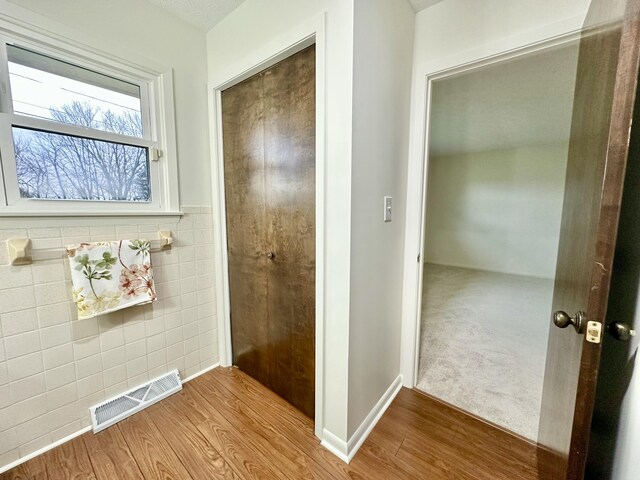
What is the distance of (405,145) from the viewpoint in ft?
5.15

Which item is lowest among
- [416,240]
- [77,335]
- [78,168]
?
[77,335]

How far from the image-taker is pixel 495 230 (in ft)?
16.3

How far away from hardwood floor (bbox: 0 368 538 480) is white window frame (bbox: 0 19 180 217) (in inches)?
48.7

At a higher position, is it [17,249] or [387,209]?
[387,209]

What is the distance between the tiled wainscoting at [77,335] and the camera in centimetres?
121

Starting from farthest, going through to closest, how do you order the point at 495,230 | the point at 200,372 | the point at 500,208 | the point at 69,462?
the point at 495,230
the point at 500,208
the point at 200,372
the point at 69,462

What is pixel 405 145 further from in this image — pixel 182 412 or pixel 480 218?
pixel 480 218

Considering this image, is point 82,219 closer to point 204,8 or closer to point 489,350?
point 204,8

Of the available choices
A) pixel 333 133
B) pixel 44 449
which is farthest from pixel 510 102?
pixel 44 449

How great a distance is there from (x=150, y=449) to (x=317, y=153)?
5.74ft

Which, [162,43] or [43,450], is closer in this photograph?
[43,450]

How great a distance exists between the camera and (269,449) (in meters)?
1.31

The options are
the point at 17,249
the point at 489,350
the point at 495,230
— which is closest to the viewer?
the point at 17,249

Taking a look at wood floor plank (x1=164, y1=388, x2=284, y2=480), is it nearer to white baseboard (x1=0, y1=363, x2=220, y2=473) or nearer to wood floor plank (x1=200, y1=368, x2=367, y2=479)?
wood floor plank (x1=200, y1=368, x2=367, y2=479)
